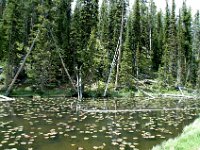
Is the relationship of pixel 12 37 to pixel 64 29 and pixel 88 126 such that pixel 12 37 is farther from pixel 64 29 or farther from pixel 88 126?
pixel 88 126

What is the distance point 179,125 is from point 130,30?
39.2 m

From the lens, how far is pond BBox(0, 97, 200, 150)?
54.5 ft

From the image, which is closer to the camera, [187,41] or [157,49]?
[187,41]

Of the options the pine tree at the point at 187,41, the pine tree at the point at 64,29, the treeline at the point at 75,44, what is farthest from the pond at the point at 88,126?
the pine tree at the point at 187,41

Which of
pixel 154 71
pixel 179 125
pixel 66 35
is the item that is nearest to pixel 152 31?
pixel 154 71

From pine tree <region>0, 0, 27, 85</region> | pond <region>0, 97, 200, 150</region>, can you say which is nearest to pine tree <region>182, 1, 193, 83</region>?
pine tree <region>0, 0, 27, 85</region>

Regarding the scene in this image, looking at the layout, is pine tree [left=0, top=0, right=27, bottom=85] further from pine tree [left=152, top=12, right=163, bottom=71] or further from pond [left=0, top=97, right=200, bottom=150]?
pine tree [left=152, top=12, right=163, bottom=71]

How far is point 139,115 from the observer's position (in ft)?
88.0

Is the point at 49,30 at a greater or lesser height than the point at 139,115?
greater

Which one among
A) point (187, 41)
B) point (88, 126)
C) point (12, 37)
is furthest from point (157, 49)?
point (88, 126)

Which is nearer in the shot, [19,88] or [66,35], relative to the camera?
[19,88]

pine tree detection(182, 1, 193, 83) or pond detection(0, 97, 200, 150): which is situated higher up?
pine tree detection(182, 1, 193, 83)

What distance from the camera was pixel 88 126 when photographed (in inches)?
842

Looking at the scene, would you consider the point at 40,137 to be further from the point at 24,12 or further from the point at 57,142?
the point at 24,12
